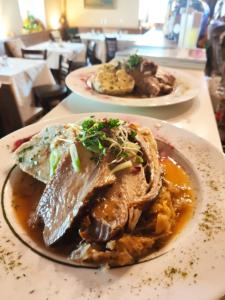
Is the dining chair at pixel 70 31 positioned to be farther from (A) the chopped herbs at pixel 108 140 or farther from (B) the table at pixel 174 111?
(A) the chopped herbs at pixel 108 140

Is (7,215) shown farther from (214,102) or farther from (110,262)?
(214,102)

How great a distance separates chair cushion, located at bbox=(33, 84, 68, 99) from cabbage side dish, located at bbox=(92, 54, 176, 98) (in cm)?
163

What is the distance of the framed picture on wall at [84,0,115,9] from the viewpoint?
28.0 feet

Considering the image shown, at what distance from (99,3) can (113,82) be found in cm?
831

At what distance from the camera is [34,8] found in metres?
8.03

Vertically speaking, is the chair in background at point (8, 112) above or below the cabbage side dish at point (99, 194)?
below

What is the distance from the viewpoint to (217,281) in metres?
0.56

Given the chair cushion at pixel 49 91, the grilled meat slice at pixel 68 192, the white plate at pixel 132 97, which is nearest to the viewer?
the grilled meat slice at pixel 68 192

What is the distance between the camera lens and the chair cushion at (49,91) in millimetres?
3270

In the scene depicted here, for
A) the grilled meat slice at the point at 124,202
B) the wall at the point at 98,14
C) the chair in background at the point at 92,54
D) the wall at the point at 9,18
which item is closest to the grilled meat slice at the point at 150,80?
the grilled meat slice at the point at 124,202

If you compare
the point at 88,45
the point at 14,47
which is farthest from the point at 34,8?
the point at 14,47

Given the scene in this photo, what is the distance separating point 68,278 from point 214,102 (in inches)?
83.9

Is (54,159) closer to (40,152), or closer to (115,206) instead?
(40,152)

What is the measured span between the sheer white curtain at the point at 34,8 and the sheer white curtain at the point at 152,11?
10.5ft
